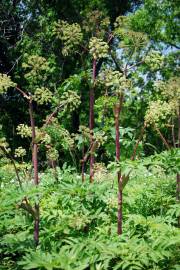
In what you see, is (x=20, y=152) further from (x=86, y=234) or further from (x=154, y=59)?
(x=154, y=59)

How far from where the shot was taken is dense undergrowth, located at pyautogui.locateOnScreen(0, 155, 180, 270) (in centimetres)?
321

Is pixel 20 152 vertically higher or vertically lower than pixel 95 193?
higher

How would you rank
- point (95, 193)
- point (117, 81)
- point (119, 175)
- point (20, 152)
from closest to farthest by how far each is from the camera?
point (117, 81) < point (119, 175) < point (95, 193) < point (20, 152)

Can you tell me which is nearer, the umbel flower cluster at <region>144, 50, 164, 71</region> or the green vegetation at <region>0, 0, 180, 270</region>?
the green vegetation at <region>0, 0, 180, 270</region>

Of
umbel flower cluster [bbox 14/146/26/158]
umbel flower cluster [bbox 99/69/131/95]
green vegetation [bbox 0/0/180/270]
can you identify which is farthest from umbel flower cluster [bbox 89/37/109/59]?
umbel flower cluster [bbox 14/146/26/158]

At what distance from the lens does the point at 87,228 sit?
3.75 meters

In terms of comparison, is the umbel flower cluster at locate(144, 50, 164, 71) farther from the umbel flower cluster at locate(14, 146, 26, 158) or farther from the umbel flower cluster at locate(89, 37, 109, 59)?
the umbel flower cluster at locate(14, 146, 26, 158)

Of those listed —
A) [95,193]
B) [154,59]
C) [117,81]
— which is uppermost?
[154,59]

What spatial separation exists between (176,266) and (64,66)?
14.5 m

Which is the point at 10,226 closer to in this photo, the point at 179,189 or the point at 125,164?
the point at 125,164

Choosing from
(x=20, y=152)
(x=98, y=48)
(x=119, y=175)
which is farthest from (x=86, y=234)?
(x=98, y=48)

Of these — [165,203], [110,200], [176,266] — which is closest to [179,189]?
[165,203]

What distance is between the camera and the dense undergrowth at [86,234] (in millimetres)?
3215

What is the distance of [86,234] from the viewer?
12.1 feet
